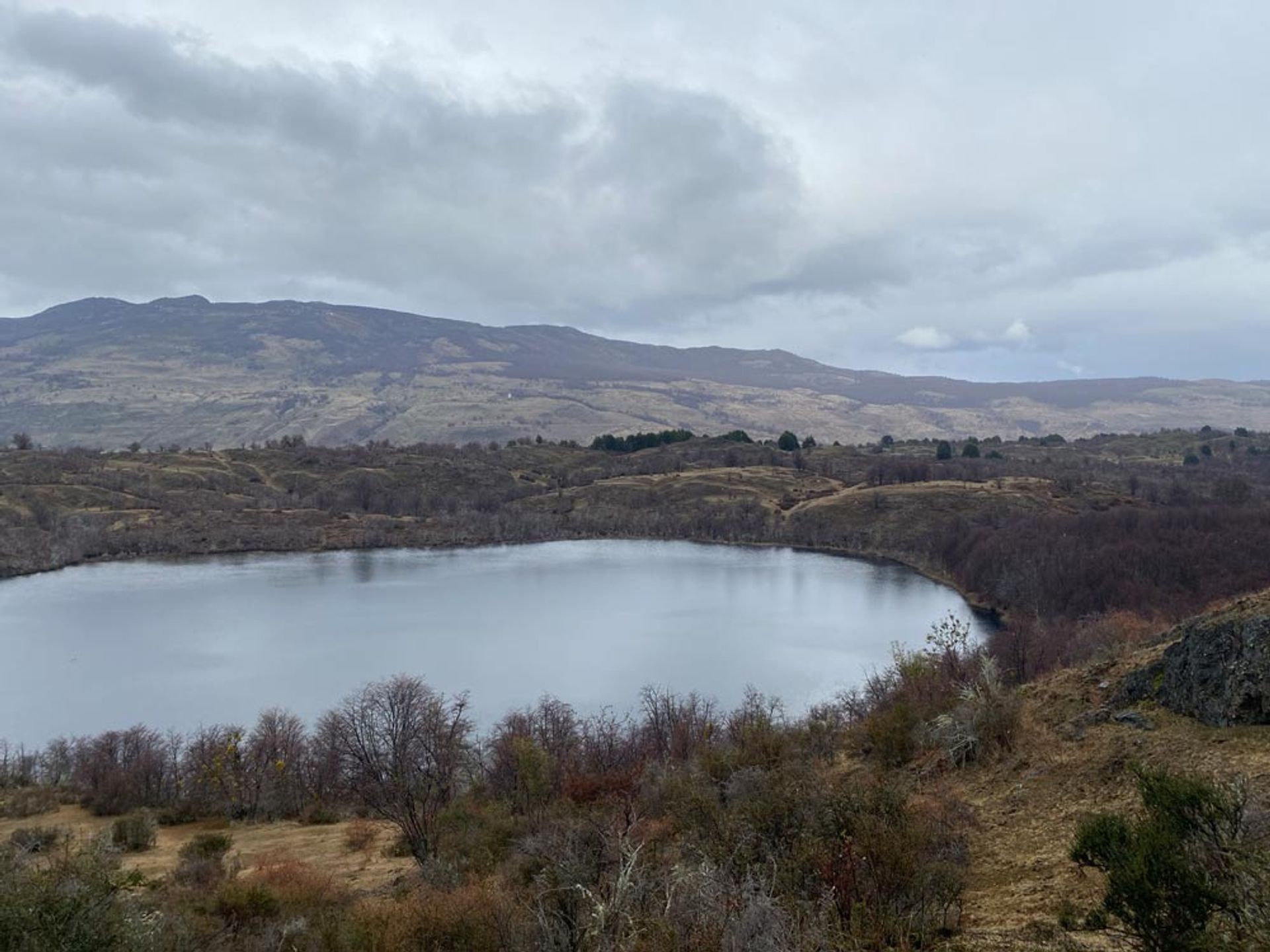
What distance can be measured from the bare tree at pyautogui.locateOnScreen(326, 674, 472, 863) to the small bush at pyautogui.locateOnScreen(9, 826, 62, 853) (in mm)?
6937

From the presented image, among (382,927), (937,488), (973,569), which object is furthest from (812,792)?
(937,488)

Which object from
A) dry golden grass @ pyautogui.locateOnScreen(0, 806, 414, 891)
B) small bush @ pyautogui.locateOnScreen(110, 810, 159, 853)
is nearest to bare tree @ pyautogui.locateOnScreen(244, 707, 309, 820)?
dry golden grass @ pyautogui.locateOnScreen(0, 806, 414, 891)

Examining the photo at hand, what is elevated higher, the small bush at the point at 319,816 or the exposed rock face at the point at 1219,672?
the exposed rock face at the point at 1219,672

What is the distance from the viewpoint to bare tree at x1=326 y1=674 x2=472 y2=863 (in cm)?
1862

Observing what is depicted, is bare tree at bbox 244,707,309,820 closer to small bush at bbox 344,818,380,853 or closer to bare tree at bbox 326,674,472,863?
bare tree at bbox 326,674,472,863

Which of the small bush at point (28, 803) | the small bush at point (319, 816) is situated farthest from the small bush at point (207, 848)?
the small bush at point (28, 803)

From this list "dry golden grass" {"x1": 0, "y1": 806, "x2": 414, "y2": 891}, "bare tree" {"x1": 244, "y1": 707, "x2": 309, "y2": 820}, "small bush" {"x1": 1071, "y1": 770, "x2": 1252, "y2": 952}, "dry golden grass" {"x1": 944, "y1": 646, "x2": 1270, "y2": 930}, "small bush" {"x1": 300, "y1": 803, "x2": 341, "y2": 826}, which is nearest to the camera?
"small bush" {"x1": 1071, "y1": 770, "x2": 1252, "y2": 952}

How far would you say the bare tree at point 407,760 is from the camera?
61.1ft

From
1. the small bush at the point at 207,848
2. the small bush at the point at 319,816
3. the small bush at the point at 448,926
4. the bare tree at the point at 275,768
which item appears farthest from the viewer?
the bare tree at the point at 275,768

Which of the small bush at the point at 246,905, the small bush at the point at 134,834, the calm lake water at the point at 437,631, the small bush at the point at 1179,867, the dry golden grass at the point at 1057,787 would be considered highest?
the small bush at the point at 1179,867

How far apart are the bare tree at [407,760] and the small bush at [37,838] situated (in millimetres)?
6937

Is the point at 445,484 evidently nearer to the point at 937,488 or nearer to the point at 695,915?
the point at 937,488

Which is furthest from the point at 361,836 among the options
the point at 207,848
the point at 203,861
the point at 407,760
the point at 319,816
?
the point at 319,816

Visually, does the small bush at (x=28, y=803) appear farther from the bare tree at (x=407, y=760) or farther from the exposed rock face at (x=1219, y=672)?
the exposed rock face at (x=1219, y=672)
